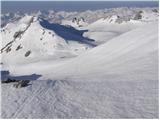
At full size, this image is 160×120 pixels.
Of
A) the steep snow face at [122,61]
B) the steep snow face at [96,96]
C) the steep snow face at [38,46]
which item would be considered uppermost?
the steep snow face at [96,96]

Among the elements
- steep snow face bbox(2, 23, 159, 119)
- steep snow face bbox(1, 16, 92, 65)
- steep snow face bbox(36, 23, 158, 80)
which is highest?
steep snow face bbox(2, 23, 159, 119)

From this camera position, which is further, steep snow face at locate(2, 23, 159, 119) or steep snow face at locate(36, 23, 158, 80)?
steep snow face at locate(36, 23, 158, 80)

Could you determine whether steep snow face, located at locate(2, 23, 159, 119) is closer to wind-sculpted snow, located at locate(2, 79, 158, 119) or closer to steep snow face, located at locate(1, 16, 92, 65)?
wind-sculpted snow, located at locate(2, 79, 158, 119)

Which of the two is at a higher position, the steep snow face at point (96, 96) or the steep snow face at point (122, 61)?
the steep snow face at point (96, 96)

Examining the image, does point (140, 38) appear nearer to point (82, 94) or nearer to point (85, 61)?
point (85, 61)

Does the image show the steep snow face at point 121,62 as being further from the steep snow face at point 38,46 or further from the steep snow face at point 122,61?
the steep snow face at point 38,46

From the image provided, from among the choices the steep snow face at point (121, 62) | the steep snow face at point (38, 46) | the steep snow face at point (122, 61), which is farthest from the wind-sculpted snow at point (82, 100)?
the steep snow face at point (38, 46)

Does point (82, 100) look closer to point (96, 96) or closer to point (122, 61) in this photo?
point (96, 96)

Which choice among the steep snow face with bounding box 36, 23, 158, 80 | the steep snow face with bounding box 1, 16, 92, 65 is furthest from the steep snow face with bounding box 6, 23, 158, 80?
the steep snow face with bounding box 1, 16, 92, 65

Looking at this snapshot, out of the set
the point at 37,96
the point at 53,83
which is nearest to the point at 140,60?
the point at 53,83
